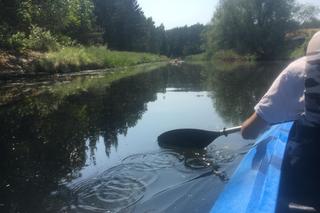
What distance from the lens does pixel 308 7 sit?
48.2 m

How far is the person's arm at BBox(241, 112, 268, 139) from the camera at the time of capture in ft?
7.97

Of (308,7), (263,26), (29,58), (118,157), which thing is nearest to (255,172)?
(118,157)

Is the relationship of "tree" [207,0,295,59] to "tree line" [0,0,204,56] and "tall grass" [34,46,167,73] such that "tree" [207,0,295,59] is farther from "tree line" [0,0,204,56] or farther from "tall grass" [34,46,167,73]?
"tall grass" [34,46,167,73]

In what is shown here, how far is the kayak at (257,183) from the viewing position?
2.17 metres

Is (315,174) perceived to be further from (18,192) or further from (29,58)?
(29,58)

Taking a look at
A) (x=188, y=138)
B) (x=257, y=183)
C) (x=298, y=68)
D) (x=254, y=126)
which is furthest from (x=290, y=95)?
(x=188, y=138)

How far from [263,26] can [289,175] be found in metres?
45.4

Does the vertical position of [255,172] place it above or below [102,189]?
above

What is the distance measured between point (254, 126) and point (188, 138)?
3466mm

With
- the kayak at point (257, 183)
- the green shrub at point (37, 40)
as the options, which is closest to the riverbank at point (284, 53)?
the green shrub at point (37, 40)

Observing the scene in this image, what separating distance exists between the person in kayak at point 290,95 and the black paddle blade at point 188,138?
10.9 feet

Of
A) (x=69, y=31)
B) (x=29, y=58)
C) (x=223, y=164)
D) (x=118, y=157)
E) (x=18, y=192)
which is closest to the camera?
(x=18, y=192)

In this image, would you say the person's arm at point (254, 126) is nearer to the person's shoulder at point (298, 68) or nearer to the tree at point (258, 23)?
the person's shoulder at point (298, 68)

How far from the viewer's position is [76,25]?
1399 inches
